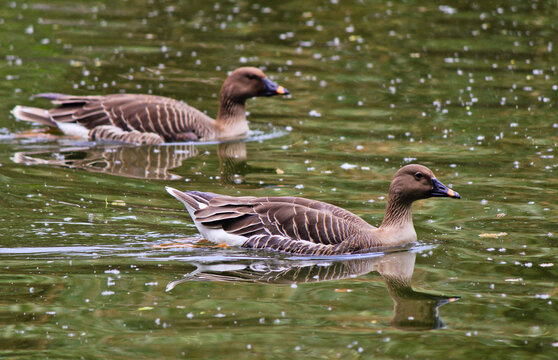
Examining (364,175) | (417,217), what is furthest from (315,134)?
(417,217)

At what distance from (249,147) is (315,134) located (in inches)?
50.9

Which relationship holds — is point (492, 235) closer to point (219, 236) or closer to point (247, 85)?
point (219, 236)

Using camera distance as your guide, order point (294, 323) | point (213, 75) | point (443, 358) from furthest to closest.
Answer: point (213, 75) < point (294, 323) < point (443, 358)

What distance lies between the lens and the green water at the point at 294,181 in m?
8.56

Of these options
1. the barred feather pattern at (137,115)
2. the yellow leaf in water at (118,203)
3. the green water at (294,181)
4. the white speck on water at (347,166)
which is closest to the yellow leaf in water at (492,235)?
the green water at (294,181)

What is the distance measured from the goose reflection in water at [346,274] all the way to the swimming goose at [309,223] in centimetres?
21

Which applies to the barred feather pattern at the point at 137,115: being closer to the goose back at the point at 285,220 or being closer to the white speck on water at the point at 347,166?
the white speck on water at the point at 347,166

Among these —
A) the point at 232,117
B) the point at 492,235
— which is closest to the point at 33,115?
the point at 232,117

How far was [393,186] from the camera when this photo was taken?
11.2m

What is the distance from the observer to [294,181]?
13.6 meters

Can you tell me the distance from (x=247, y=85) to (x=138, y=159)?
9.73 ft

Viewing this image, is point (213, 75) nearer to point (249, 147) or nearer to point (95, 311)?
point (249, 147)

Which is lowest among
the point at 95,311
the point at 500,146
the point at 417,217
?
the point at 95,311

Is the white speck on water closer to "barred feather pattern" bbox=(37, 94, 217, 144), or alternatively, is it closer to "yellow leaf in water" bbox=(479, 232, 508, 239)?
"barred feather pattern" bbox=(37, 94, 217, 144)
